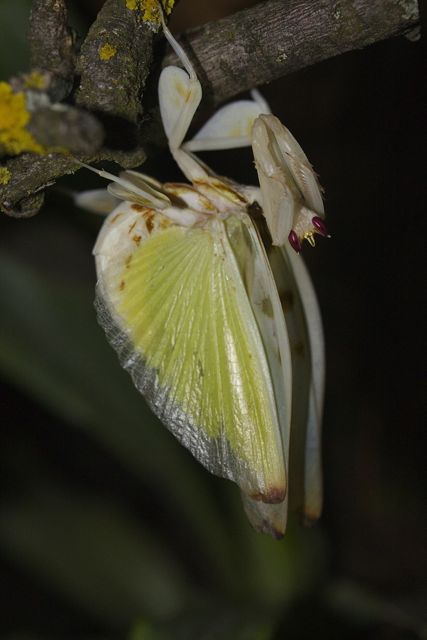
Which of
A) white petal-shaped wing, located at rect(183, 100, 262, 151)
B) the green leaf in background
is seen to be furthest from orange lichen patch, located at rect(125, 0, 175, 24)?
the green leaf in background

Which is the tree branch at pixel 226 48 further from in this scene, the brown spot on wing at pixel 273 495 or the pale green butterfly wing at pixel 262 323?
the brown spot on wing at pixel 273 495

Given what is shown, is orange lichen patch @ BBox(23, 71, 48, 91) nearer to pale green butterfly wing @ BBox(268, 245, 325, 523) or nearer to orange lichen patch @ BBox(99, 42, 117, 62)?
orange lichen patch @ BBox(99, 42, 117, 62)

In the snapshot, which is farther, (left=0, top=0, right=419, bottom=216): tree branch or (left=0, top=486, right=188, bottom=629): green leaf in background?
(left=0, top=486, right=188, bottom=629): green leaf in background

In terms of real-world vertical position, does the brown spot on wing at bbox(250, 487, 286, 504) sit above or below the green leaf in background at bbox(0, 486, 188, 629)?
above

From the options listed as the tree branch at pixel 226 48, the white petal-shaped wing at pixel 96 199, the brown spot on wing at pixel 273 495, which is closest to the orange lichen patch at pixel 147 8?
the tree branch at pixel 226 48

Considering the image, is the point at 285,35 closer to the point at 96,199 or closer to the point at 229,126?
the point at 229,126

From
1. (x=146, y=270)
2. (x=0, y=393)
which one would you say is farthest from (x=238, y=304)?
(x=0, y=393)
